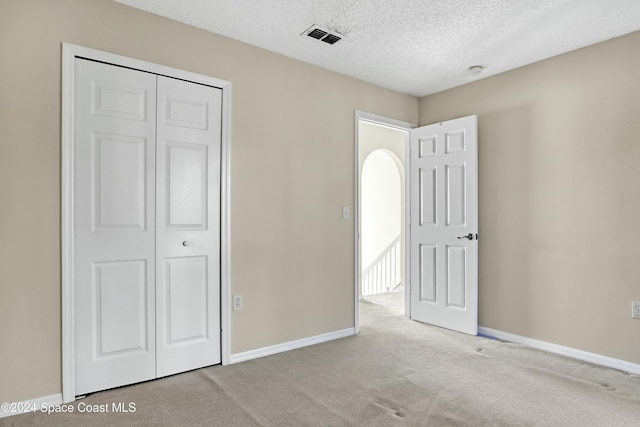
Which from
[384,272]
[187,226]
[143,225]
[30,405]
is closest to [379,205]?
[384,272]

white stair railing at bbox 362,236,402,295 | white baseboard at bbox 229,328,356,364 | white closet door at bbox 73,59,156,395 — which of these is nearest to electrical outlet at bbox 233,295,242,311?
white baseboard at bbox 229,328,356,364

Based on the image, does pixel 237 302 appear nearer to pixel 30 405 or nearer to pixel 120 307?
pixel 120 307

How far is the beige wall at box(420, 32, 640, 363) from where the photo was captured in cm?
291

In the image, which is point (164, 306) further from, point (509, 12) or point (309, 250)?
point (509, 12)

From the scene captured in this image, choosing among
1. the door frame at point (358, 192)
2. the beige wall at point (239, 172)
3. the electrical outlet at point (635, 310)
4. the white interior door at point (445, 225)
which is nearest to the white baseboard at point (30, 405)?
the beige wall at point (239, 172)

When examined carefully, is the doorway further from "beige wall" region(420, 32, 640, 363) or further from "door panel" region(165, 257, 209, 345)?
"door panel" region(165, 257, 209, 345)

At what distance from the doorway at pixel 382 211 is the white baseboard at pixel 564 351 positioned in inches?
39.3

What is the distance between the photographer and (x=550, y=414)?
2.20 m

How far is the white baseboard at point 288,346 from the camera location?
3011 mm

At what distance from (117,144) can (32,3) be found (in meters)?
0.91

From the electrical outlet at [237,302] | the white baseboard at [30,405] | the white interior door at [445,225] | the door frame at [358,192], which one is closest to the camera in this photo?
the white baseboard at [30,405]

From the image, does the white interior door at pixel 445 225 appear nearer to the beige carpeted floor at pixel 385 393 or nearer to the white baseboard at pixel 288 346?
the beige carpeted floor at pixel 385 393

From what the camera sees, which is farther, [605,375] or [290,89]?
[290,89]

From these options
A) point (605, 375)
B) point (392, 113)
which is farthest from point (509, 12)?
point (605, 375)
